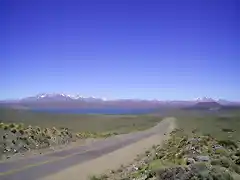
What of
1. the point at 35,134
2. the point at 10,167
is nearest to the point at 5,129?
the point at 35,134

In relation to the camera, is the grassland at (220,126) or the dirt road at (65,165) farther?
the grassland at (220,126)

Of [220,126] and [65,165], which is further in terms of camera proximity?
[220,126]

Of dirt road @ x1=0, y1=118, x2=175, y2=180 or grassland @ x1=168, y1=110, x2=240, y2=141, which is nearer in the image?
dirt road @ x1=0, y1=118, x2=175, y2=180

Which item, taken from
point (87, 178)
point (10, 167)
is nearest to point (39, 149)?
point (10, 167)

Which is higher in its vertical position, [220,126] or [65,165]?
[220,126]

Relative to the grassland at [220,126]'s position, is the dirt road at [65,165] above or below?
below

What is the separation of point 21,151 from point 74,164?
592 centimetres

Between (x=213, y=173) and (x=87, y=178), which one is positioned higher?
(x=213, y=173)

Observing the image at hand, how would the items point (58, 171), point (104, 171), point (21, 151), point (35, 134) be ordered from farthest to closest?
point (35, 134)
point (21, 151)
point (104, 171)
point (58, 171)

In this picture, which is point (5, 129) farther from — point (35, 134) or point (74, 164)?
point (74, 164)

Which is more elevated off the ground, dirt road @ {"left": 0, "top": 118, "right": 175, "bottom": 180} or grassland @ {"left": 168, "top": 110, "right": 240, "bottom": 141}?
grassland @ {"left": 168, "top": 110, "right": 240, "bottom": 141}

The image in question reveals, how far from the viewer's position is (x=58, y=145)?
3350 centimetres

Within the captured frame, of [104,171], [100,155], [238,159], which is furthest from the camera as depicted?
[100,155]

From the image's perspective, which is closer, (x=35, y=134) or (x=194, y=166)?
(x=194, y=166)
